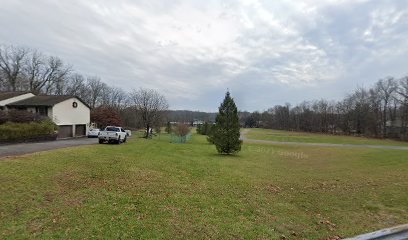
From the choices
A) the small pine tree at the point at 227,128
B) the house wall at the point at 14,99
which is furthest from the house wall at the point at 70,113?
the small pine tree at the point at 227,128

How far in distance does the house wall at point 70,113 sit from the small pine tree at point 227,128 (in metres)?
25.4

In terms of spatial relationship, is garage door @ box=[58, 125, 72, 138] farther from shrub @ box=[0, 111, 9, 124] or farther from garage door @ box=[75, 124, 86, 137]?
shrub @ box=[0, 111, 9, 124]

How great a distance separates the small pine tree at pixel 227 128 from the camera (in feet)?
95.1

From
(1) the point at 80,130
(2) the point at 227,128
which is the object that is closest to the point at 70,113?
(1) the point at 80,130

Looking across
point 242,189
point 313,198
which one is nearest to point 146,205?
point 242,189

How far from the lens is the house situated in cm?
4153

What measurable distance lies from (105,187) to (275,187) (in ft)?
23.2

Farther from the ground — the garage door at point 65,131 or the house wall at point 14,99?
the house wall at point 14,99

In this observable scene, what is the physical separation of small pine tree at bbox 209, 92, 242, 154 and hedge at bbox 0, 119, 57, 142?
1898 cm

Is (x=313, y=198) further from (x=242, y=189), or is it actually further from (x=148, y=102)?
(x=148, y=102)

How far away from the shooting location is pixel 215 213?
8.34 metres

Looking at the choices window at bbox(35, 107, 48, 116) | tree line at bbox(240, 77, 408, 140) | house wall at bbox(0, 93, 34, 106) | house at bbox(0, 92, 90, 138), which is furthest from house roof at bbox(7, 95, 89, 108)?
tree line at bbox(240, 77, 408, 140)

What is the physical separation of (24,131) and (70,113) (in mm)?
16006

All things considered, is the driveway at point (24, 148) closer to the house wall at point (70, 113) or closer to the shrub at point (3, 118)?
the shrub at point (3, 118)
